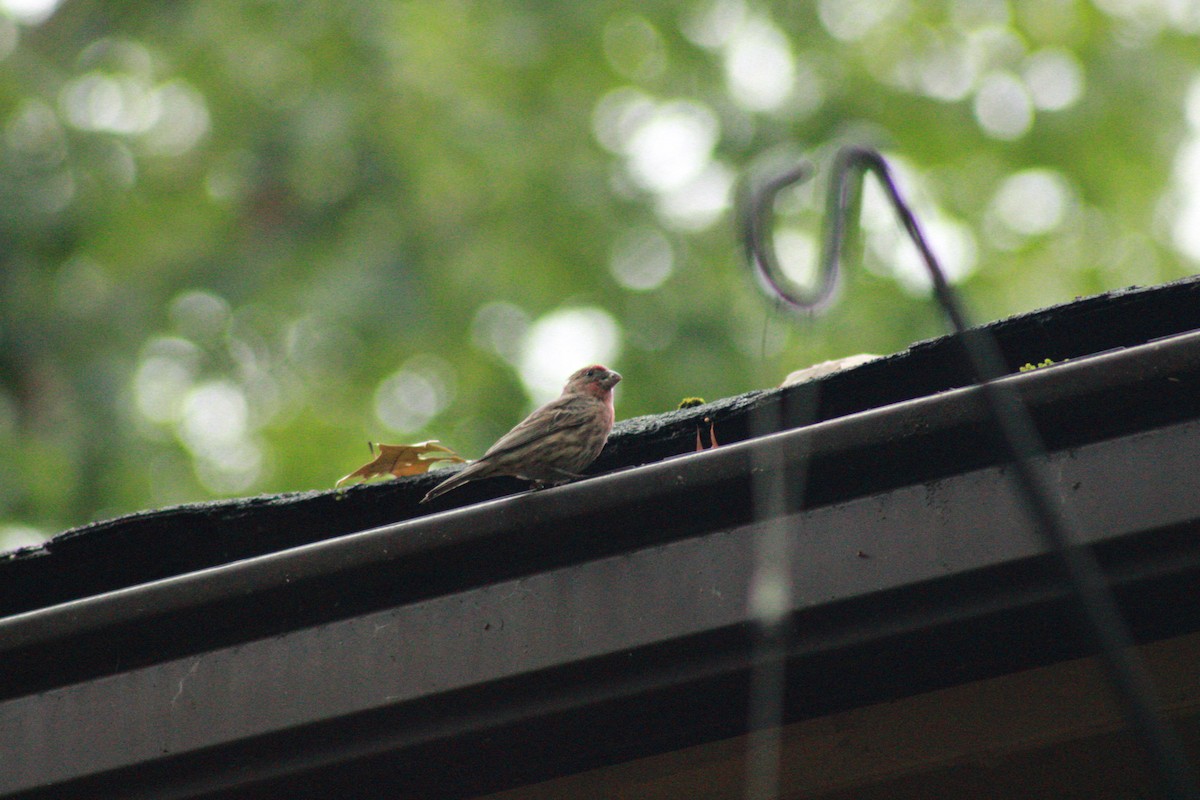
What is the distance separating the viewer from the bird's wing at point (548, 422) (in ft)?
11.9

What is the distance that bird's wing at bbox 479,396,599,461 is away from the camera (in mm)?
3636

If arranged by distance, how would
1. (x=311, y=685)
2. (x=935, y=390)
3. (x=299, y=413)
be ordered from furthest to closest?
(x=299, y=413) < (x=935, y=390) < (x=311, y=685)

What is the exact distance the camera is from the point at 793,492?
2240 millimetres

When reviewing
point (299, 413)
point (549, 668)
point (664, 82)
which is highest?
point (664, 82)

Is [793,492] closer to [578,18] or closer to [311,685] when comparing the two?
[311,685]

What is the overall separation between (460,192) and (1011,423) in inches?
508

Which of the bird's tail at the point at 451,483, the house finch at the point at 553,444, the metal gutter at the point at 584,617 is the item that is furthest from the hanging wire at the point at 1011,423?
the house finch at the point at 553,444

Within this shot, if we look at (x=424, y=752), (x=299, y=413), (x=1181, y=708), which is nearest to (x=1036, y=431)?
(x=1181, y=708)

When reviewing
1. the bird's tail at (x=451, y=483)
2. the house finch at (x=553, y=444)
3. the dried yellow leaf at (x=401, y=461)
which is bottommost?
the bird's tail at (x=451, y=483)

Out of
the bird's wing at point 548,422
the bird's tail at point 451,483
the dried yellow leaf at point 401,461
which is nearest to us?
the bird's tail at point 451,483

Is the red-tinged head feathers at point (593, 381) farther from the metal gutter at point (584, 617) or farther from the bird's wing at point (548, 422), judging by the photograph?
the metal gutter at point (584, 617)

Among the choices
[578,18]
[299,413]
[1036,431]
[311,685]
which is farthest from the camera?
[578,18]

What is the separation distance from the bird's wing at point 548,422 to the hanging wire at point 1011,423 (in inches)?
59.1

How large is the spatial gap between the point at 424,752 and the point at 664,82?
1319cm
